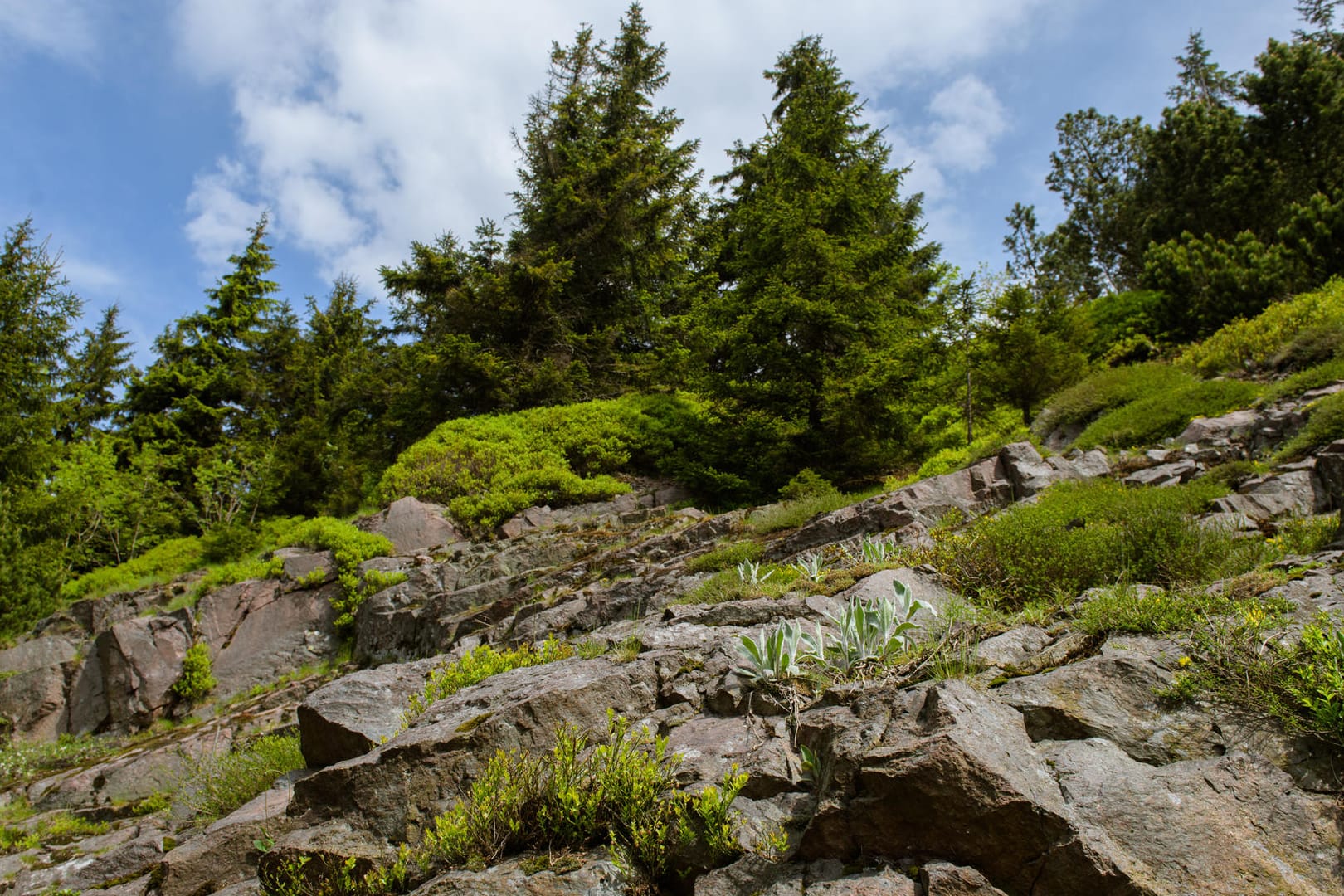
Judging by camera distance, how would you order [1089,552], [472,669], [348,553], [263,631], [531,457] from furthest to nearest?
[531,457], [348,553], [263,631], [472,669], [1089,552]

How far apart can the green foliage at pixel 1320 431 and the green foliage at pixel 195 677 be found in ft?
52.2

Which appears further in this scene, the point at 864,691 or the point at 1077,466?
the point at 1077,466

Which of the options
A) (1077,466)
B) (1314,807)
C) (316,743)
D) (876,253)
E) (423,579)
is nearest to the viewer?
(1314,807)

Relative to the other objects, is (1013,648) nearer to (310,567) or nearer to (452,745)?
(452,745)

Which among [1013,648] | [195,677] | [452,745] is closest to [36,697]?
[195,677]

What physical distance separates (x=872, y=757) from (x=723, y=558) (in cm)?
554

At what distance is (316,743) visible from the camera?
5340 mm

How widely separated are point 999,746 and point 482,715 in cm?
299

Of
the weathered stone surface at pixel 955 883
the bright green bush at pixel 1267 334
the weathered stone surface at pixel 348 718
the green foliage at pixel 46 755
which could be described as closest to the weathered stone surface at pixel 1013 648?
the weathered stone surface at pixel 955 883

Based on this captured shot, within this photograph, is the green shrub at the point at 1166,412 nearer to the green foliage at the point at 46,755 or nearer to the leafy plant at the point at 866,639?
the leafy plant at the point at 866,639

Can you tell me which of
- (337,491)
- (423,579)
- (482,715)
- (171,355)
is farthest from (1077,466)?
(171,355)

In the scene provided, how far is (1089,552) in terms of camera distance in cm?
543

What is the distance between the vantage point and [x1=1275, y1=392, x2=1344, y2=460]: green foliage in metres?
7.45

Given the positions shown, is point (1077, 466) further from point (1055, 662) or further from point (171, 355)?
point (171, 355)
